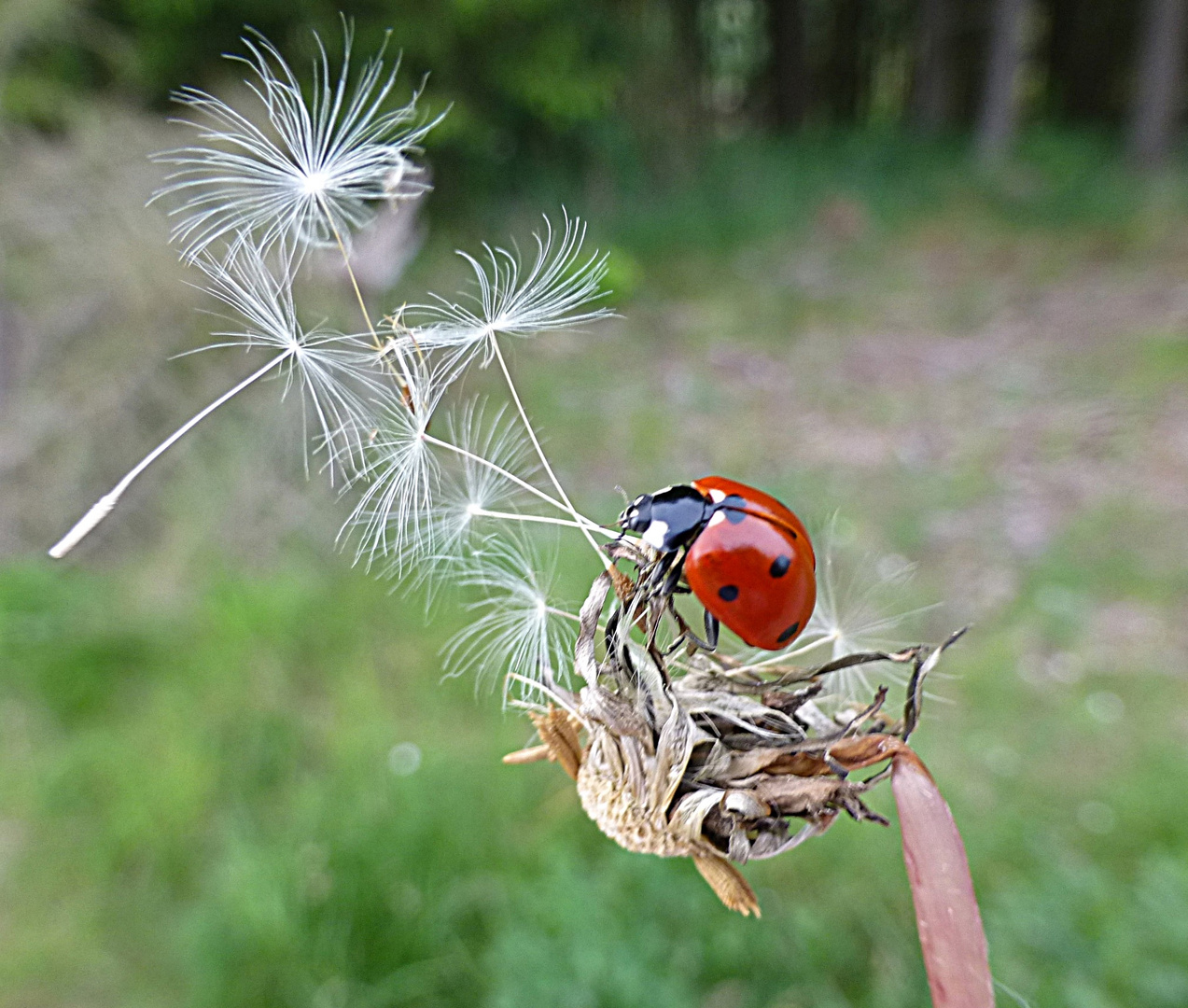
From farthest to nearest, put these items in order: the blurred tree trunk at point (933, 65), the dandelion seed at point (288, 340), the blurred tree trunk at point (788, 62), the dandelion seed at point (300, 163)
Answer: the blurred tree trunk at point (788, 62)
the blurred tree trunk at point (933, 65)
the dandelion seed at point (300, 163)
the dandelion seed at point (288, 340)

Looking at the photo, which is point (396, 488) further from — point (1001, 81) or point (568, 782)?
point (1001, 81)

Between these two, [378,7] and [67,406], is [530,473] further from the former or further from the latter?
[378,7]

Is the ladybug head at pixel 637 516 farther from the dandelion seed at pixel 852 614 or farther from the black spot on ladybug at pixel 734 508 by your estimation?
the dandelion seed at pixel 852 614

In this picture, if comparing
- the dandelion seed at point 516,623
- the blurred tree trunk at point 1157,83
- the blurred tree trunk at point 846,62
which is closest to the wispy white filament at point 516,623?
the dandelion seed at point 516,623

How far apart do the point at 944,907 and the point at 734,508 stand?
40cm

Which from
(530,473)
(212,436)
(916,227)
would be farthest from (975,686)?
(916,227)

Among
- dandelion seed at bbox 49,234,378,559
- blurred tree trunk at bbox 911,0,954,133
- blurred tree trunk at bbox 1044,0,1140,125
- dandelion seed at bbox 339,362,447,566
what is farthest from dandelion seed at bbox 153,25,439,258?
blurred tree trunk at bbox 1044,0,1140,125

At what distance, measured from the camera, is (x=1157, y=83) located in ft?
25.1

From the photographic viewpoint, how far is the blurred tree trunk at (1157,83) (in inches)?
293

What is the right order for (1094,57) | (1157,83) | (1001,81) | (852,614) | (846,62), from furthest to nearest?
(846,62) < (1094,57) < (1001,81) < (1157,83) < (852,614)

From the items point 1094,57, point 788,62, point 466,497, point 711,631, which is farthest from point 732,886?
point 1094,57

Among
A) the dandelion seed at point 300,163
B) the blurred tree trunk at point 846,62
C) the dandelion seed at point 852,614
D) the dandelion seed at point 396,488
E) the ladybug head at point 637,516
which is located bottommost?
the blurred tree trunk at point 846,62

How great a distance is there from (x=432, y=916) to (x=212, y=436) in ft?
8.35

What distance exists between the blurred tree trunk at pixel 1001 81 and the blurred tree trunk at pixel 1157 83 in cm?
101
